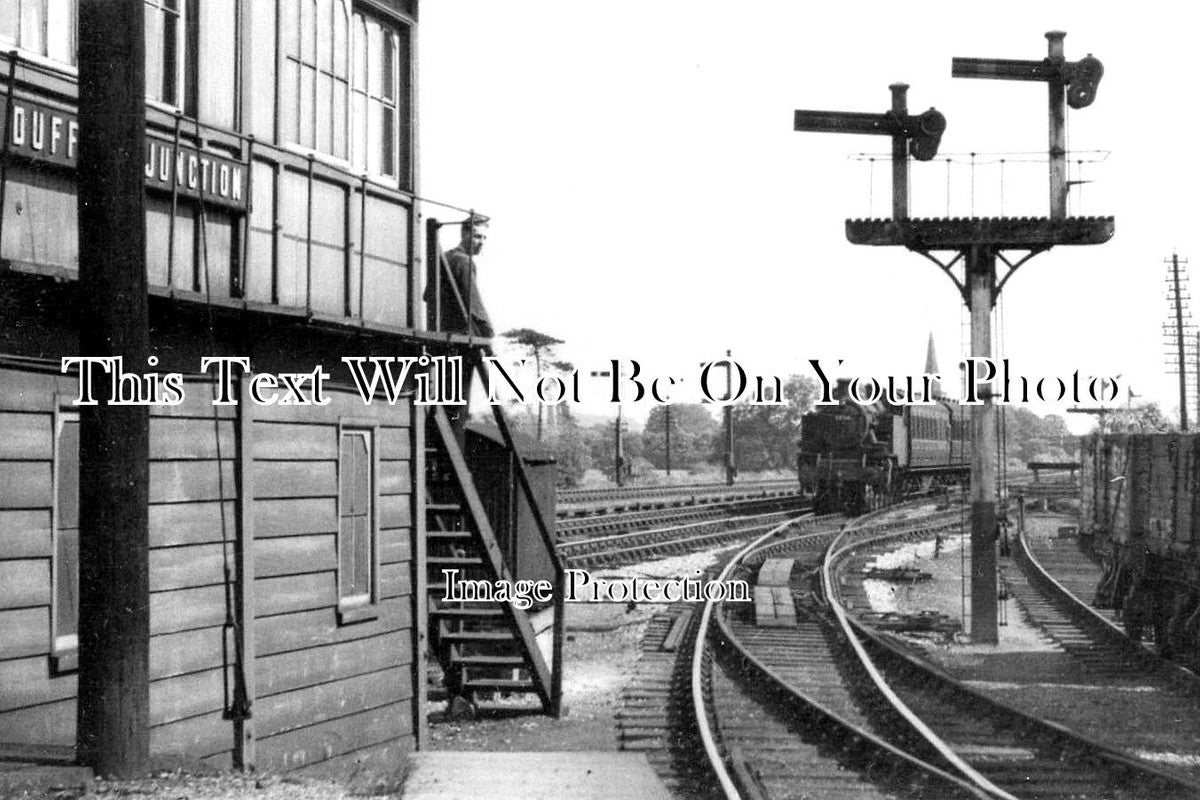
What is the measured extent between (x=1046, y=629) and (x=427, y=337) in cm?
987

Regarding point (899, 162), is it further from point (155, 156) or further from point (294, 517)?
point (155, 156)

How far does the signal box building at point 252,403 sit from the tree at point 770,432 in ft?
194

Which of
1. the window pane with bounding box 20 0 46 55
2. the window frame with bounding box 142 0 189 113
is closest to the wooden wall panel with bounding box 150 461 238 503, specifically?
the window frame with bounding box 142 0 189 113

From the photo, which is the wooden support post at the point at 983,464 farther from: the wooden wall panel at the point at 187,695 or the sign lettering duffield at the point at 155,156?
the wooden wall panel at the point at 187,695

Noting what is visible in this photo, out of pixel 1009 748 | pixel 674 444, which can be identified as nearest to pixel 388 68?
pixel 1009 748

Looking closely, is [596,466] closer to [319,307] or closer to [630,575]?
[630,575]

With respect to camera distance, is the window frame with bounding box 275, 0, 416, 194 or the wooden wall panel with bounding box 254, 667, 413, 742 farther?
the window frame with bounding box 275, 0, 416, 194

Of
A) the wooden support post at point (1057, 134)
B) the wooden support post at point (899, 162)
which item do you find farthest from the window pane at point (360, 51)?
the wooden support post at point (1057, 134)

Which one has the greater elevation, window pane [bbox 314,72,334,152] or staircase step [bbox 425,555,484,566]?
→ window pane [bbox 314,72,334,152]

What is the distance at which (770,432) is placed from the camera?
7375cm

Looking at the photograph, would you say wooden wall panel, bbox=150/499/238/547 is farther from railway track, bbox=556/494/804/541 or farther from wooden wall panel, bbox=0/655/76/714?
railway track, bbox=556/494/804/541

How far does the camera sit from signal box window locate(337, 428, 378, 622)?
877 centimetres

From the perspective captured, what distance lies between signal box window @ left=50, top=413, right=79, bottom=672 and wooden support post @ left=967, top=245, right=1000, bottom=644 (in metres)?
10.2

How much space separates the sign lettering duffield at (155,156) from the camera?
6223mm
